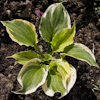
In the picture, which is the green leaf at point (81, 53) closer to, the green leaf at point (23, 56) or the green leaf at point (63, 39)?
the green leaf at point (63, 39)

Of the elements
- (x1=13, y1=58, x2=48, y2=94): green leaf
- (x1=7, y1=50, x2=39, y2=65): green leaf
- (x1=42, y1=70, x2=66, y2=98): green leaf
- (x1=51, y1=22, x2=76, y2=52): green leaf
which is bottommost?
(x1=42, y1=70, x2=66, y2=98): green leaf

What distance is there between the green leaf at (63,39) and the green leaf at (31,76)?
0.87 feet

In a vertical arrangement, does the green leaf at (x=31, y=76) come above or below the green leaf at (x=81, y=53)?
below

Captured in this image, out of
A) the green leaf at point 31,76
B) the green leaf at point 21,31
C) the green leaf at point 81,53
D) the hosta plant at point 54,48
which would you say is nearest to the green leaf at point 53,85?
the hosta plant at point 54,48

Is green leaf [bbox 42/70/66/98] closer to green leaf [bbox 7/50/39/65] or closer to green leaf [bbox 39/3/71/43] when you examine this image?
green leaf [bbox 7/50/39/65]

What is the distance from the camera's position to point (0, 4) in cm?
154

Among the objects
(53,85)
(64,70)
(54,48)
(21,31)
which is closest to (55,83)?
(53,85)

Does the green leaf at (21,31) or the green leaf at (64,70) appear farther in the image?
the green leaf at (21,31)

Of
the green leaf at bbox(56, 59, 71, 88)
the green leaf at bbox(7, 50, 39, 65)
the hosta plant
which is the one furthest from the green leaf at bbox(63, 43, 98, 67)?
the green leaf at bbox(7, 50, 39, 65)

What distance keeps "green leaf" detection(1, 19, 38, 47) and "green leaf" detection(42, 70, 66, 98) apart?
16.4 inches

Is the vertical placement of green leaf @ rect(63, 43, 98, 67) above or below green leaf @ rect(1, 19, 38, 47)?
below

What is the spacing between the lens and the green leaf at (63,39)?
1151 mm

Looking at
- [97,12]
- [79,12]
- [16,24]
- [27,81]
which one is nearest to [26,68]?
[27,81]

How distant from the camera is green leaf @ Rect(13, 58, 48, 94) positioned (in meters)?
1.02
